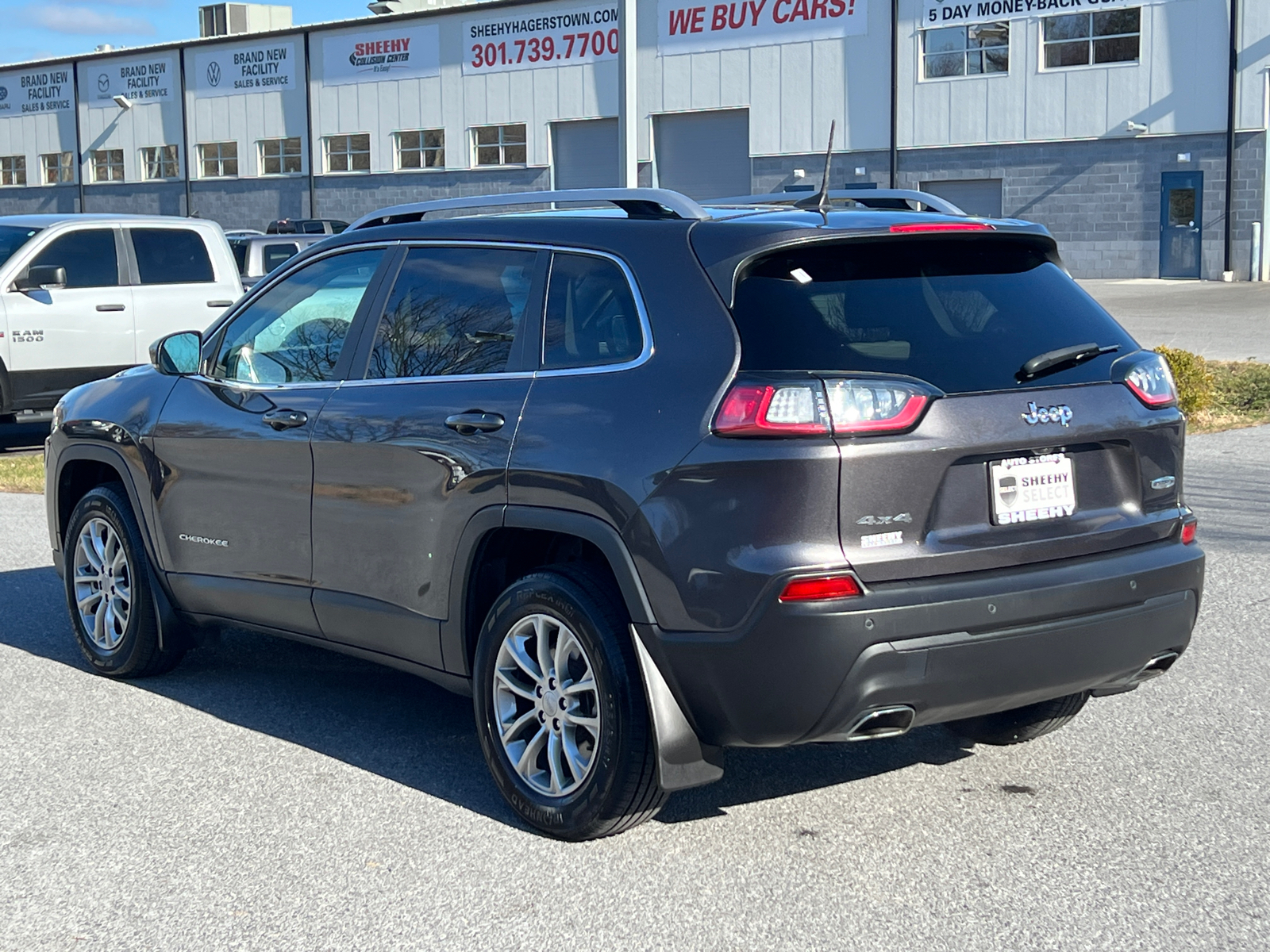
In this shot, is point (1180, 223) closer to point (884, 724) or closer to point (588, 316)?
point (588, 316)

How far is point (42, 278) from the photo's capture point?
503 inches

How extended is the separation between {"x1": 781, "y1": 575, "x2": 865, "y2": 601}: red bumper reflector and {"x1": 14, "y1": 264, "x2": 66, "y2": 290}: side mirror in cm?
1041

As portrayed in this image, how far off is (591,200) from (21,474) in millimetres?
8638

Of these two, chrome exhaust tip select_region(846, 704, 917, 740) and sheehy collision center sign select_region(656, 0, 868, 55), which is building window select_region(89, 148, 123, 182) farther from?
chrome exhaust tip select_region(846, 704, 917, 740)

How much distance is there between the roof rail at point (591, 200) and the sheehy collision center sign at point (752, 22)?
35498mm

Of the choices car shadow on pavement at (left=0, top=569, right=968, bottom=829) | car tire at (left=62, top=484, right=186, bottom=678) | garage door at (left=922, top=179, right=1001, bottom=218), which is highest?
garage door at (left=922, top=179, right=1001, bottom=218)

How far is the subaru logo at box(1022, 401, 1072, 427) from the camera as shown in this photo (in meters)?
4.15

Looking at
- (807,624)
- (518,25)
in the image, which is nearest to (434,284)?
(807,624)

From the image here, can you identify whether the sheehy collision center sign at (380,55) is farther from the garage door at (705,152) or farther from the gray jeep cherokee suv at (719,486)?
the gray jeep cherokee suv at (719,486)

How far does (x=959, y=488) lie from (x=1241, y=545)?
16.6 ft

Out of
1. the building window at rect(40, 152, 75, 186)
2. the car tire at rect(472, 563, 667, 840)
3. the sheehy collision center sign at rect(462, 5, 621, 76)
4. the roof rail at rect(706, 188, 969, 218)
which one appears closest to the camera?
the car tire at rect(472, 563, 667, 840)

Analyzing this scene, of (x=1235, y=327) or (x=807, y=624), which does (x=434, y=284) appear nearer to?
(x=807, y=624)

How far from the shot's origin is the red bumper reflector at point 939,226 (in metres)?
4.34

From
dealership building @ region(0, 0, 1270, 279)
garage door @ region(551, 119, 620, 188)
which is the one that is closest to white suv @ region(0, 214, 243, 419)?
dealership building @ region(0, 0, 1270, 279)
